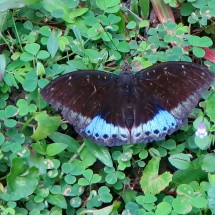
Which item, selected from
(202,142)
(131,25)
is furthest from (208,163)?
(131,25)

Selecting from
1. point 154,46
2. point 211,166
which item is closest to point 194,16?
point 154,46

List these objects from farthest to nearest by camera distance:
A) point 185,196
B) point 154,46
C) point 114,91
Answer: point 154,46
point 114,91
point 185,196

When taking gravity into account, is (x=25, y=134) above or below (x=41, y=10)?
below

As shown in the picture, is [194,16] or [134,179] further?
[194,16]

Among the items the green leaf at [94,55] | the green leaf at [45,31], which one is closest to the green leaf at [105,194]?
the green leaf at [94,55]

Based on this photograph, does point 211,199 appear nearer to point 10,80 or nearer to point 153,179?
point 153,179

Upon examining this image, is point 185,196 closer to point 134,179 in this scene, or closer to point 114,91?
point 134,179

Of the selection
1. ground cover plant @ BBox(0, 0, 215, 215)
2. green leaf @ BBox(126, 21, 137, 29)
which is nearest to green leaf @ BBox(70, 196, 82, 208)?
ground cover plant @ BBox(0, 0, 215, 215)
